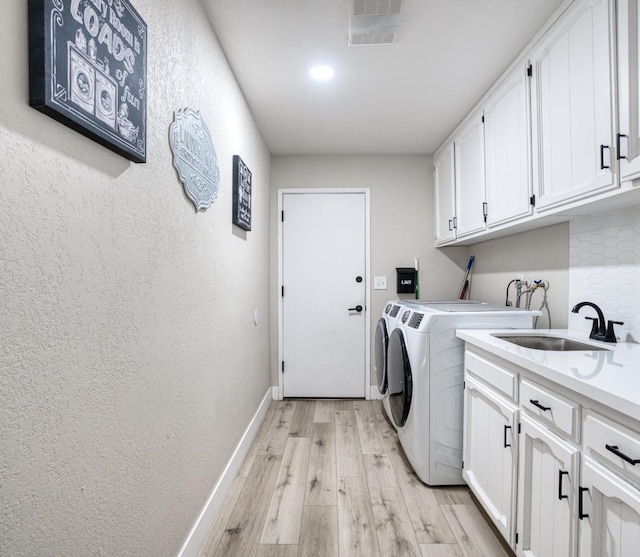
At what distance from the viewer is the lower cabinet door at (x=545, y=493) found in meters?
1.08

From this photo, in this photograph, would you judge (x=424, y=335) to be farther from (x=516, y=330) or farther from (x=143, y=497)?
(x=143, y=497)

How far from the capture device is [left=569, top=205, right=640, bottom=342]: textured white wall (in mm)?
1577

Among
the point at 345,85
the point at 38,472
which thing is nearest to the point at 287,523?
the point at 38,472

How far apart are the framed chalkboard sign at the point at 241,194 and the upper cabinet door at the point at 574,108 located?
1592 millimetres

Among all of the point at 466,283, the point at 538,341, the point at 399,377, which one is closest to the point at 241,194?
the point at 399,377

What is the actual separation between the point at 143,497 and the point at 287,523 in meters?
0.87

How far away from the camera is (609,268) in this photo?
1.71 meters

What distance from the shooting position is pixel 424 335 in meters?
1.99

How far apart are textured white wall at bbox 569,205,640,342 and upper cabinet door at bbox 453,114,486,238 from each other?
0.59 m

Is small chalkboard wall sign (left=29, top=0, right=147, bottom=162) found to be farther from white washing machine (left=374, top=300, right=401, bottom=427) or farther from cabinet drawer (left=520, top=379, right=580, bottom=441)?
white washing machine (left=374, top=300, right=401, bottom=427)

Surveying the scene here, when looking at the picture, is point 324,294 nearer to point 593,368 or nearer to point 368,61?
point 368,61

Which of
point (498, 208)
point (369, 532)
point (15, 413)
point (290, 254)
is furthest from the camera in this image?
point (290, 254)

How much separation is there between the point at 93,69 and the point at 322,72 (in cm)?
157

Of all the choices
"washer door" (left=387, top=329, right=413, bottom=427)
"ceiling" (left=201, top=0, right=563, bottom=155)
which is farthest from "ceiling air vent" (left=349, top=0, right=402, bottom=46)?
"washer door" (left=387, top=329, right=413, bottom=427)
